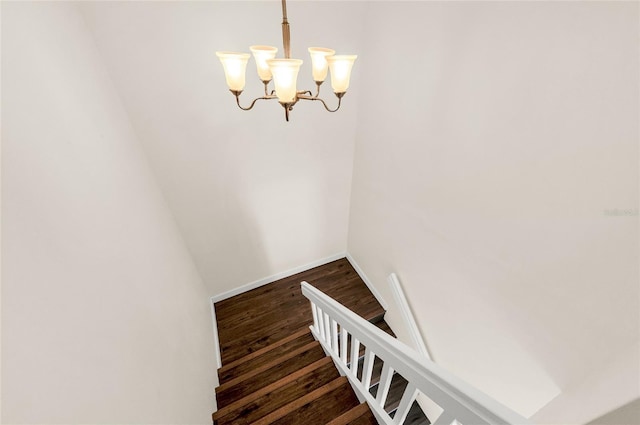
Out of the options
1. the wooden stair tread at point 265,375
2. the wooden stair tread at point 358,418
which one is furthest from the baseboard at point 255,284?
the wooden stair tread at point 358,418

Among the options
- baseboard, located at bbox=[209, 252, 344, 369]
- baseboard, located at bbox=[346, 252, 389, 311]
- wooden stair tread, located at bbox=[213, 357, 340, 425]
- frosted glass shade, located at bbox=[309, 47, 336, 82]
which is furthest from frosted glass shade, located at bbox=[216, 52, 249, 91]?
baseboard, located at bbox=[346, 252, 389, 311]

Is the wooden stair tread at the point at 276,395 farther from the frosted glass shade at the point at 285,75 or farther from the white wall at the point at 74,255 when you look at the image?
the frosted glass shade at the point at 285,75

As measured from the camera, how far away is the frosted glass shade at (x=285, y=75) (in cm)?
87

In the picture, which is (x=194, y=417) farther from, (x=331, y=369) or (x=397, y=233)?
(x=397, y=233)

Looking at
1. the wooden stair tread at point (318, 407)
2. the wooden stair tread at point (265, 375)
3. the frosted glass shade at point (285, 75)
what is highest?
the frosted glass shade at point (285, 75)

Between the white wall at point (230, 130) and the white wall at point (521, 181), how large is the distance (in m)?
0.62

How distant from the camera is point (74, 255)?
2.44ft

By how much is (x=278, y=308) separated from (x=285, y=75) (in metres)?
2.70

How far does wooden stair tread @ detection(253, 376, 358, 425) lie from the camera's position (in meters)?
1.52

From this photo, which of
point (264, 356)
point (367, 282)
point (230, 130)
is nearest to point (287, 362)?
point (264, 356)

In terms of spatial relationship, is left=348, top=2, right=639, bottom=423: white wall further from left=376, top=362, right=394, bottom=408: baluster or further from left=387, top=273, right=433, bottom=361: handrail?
left=376, top=362, right=394, bottom=408: baluster

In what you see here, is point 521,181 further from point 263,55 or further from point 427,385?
point 263,55

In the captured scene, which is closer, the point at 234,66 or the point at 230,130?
the point at 234,66

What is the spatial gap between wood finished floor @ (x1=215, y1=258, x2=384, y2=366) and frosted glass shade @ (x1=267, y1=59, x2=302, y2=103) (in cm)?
253
